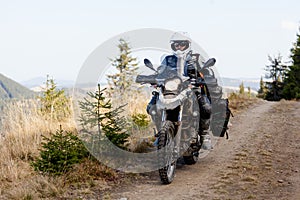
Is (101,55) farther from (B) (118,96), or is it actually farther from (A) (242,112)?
(A) (242,112)

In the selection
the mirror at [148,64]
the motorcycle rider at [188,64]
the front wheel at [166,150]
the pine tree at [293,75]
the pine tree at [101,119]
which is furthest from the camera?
the pine tree at [293,75]

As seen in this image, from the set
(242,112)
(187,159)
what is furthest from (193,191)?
(242,112)

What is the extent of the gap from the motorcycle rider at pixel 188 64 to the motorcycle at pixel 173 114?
0.08 meters

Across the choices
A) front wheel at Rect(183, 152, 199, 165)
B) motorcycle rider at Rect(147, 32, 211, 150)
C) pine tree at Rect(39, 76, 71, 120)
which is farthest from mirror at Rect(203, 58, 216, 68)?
pine tree at Rect(39, 76, 71, 120)

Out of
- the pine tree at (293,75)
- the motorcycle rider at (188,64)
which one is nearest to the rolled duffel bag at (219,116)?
the motorcycle rider at (188,64)

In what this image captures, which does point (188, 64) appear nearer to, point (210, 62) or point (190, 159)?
point (210, 62)

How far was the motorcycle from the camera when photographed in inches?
224

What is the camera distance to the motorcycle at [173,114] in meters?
5.68

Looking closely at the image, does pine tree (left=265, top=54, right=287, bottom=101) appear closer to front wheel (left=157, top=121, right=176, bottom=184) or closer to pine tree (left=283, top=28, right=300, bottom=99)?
pine tree (left=283, top=28, right=300, bottom=99)

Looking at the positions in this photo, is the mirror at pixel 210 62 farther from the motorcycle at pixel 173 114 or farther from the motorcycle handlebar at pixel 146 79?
the motorcycle handlebar at pixel 146 79

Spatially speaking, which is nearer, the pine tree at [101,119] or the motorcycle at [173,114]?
the motorcycle at [173,114]

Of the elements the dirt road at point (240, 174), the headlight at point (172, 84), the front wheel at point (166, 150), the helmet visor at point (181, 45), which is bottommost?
the dirt road at point (240, 174)

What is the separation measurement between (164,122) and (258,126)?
6.02m

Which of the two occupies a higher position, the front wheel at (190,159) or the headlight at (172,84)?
the headlight at (172,84)
